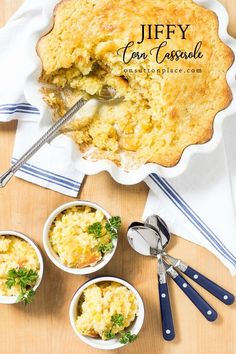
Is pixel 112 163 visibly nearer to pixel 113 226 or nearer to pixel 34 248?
pixel 113 226

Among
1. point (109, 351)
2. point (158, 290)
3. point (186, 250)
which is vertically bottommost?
point (109, 351)

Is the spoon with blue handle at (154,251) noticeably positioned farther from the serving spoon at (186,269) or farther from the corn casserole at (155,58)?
the corn casserole at (155,58)

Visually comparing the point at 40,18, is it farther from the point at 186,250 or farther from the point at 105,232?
the point at 186,250

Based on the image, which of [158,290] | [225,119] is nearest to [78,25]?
[225,119]

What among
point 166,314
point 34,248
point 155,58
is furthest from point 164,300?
point 155,58

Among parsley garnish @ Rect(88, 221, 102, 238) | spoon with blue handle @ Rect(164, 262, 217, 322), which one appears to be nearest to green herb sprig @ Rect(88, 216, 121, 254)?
parsley garnish @ Rect(88, 221, 102, 238)

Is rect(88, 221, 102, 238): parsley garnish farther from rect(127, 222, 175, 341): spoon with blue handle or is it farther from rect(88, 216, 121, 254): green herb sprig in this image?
rect(127, 222, 175, 341): spoon with blue handle

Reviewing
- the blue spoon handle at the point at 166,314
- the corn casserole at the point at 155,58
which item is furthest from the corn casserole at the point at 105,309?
the corn casserole at the point at 155,58
